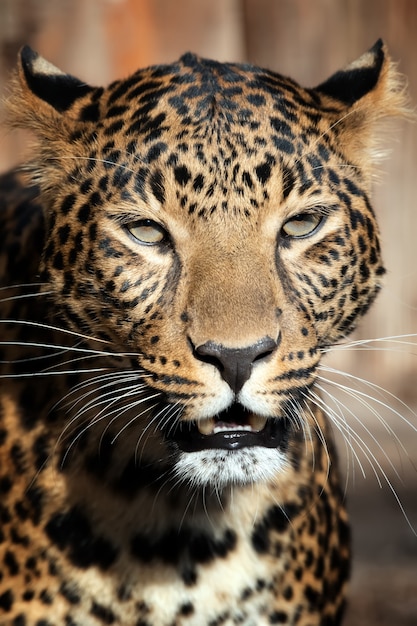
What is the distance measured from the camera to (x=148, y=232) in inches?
175

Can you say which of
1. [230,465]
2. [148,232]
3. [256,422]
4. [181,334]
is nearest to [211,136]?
[148,232]

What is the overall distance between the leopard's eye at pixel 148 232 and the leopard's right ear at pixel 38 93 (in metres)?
0.61

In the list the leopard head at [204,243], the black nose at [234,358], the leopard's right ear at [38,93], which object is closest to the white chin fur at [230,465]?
the leopard head at [204,243]

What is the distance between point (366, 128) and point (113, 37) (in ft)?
14.3

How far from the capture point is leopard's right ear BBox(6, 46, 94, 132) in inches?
186

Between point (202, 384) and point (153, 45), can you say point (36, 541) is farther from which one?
point (153, 45)

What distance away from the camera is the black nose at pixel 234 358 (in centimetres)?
393

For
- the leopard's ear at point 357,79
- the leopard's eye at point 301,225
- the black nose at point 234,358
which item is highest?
the leopard's ear at point 357,79

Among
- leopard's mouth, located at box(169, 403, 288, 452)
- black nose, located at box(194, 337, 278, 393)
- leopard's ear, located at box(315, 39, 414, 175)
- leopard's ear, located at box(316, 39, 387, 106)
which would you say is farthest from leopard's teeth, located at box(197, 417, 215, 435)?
leopard's ear, located at box(316, 39, 387, 106)

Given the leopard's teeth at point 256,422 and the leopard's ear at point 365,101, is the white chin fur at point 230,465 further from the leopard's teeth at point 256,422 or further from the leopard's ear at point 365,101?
the leopard's ear at point 365,101

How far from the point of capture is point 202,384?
159 inches

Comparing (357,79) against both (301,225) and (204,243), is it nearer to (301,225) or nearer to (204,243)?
(301,225)

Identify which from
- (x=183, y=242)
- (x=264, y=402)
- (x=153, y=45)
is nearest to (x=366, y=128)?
(x=183, y=242)

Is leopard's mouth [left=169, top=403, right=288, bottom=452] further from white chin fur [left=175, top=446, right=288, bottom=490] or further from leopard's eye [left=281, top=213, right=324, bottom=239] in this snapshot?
leopard's eye [left=281, top=213, right=324, bottom=239]
